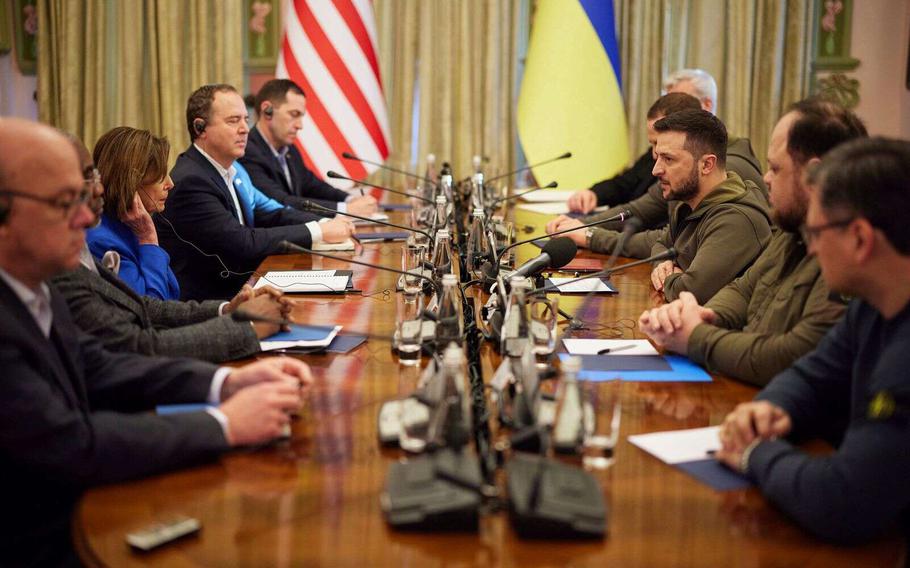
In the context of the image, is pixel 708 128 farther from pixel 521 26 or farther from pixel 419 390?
pixel 521 26

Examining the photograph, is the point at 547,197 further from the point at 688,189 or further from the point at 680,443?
the point at 680,443

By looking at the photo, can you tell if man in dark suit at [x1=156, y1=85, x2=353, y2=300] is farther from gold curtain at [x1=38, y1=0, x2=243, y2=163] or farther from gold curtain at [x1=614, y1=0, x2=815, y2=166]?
gold curtain at [x1=614, y1=0, x2=815, y2=166]

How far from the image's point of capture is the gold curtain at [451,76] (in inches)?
257

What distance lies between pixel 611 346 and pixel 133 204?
148 centimetres

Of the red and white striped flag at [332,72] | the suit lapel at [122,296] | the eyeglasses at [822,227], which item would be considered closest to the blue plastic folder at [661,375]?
the eyeglasses at [822,227]

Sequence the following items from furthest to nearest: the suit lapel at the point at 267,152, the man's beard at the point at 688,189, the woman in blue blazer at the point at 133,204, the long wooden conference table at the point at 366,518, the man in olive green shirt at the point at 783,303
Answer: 1. the suit lapel at the point at 267,152
2. the man's beard at the point at 688,189
3. the woman in blue blazer at the point at 133,204
4. the man in olive green shirt at the point at 783,303
5. the long wooden conference table at the point at 366,518

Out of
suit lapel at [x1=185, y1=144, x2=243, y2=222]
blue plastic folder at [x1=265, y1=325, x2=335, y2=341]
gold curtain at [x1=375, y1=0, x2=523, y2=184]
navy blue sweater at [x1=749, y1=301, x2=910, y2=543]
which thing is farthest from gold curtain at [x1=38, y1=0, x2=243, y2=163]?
navy blue sweater at [x1=749, y1=301, x2=910, y2=543]

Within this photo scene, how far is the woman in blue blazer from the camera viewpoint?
2.77m

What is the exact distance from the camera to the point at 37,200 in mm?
1510

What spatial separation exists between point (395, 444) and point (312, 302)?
124cm

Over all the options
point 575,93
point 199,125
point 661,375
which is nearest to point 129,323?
point 661,375

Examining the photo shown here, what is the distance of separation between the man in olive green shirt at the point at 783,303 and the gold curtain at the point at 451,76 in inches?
168

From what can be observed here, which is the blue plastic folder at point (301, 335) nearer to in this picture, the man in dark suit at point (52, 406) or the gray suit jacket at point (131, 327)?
the gray suit jacket at point (131, 327)

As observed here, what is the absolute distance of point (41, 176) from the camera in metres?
1.51
